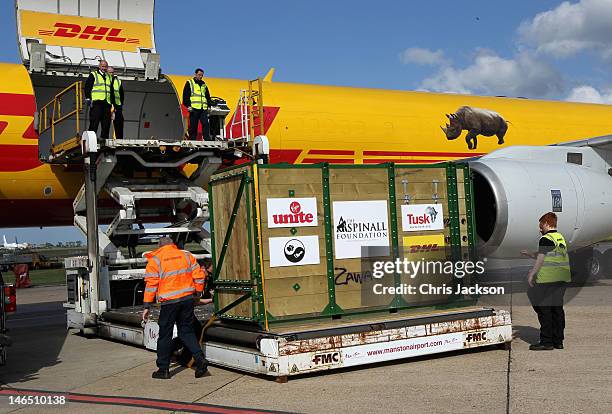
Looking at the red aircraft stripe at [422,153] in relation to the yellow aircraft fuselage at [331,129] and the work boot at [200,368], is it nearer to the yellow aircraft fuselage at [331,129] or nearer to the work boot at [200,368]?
the yellow aircraft fuselage at [331,129]

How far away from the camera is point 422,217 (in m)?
9.04

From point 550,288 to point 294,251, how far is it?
3130mm

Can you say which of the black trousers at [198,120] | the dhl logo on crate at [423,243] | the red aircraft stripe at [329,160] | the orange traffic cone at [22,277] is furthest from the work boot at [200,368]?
the orange traffic cone at [22,277]

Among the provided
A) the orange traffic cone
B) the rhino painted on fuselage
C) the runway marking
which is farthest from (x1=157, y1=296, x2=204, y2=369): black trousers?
the orange traffic cone

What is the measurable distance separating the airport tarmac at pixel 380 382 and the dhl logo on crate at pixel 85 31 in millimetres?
5562

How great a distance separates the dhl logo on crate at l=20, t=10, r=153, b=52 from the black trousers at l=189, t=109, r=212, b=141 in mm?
1878

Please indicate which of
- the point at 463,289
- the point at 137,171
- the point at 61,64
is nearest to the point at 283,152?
the point at 137,171

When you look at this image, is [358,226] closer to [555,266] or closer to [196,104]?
[555,266]

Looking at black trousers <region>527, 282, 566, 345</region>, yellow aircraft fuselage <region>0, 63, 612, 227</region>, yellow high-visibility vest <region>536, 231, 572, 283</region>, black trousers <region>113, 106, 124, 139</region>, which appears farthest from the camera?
yellow aircraft fuselage <region>0, 63, 612, 227</region>

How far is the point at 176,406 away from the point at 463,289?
13.9 feet

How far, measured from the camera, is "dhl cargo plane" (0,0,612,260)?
1289 cm

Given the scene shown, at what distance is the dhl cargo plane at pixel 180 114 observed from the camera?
42.3ft

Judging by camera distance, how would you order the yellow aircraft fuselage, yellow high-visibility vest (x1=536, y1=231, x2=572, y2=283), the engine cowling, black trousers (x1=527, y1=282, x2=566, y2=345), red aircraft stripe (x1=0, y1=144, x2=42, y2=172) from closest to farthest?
black trousers (x1=527, y1=282, x2=566, y2=345)
yellow high-visibility vest (x1=536, y1=231, x2=572, y2=283)
the engine cowling
red aircraft stripe (x1=0, y1=144, x2=42, y2=172)
the yellow aircraft fuselage

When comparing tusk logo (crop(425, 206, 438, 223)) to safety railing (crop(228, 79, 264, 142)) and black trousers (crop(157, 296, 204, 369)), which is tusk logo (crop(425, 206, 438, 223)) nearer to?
black trousers (crop(157, 296, 204, 369))
